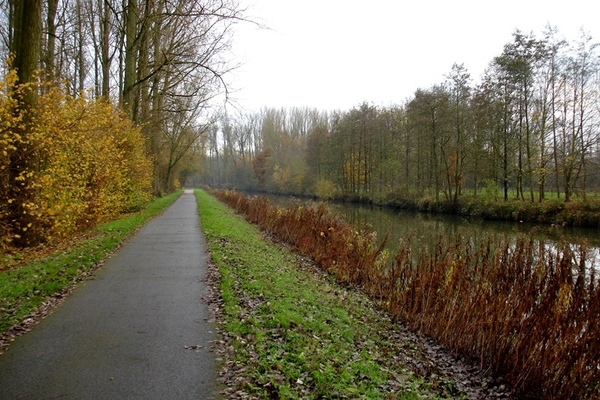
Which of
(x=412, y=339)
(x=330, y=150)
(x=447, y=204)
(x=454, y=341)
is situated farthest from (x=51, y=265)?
(x=330, y=150)

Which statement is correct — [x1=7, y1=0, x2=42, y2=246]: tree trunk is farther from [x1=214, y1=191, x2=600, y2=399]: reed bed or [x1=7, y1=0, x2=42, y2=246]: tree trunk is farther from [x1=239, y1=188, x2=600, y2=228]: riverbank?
[x1=239, y1=188, x2=600, y2=228]: riverbank

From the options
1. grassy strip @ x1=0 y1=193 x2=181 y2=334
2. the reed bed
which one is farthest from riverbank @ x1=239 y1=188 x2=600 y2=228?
grassy strip @ x1=0 y1=193 x2=181 y2=334

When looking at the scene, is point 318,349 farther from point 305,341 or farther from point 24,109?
point 24,109

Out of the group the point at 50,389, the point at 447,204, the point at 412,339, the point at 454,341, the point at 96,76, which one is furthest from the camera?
the point at 447,204

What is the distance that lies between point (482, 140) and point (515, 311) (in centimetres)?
2660

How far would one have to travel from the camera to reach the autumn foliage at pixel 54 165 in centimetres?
820

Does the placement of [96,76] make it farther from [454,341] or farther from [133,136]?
[454,341]

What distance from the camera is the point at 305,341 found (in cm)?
488

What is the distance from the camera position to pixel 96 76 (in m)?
23.4

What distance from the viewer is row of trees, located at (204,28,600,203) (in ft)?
80.4

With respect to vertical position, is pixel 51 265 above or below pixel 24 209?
below

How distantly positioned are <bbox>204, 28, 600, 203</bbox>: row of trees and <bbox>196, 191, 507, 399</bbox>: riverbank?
20.5 m

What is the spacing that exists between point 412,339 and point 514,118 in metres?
26.4

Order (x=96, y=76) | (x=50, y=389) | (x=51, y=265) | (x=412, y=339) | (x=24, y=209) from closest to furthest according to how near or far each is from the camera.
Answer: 1. (x=50, y=389)
2. (x=412, y=339)
3. (x=51, y=265)
4. (x=24, y=209)
5. (x=96, y=76)
